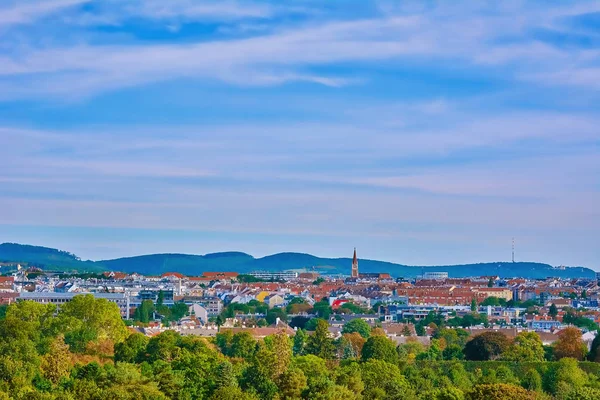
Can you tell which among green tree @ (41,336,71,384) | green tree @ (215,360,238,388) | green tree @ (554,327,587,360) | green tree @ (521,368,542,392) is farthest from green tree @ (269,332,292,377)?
green tree @ (554,327,587,360)

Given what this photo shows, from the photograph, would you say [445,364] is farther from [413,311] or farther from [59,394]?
[413,311]

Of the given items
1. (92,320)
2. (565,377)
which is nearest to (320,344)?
(92,320)

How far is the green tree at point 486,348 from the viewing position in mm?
58000

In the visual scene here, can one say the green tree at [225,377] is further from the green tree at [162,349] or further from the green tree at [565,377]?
the green tree at [565,377]

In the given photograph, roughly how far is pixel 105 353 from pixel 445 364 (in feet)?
47.4

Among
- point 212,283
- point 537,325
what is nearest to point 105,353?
point 537,325

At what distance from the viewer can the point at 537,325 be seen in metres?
98.1

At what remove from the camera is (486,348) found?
58.2 metres

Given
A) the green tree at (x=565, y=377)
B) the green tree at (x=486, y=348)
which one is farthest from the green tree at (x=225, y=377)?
the green tree at (x=486, y=348)

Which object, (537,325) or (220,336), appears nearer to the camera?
(220,336)

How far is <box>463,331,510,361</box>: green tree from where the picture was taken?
58000 millimetres

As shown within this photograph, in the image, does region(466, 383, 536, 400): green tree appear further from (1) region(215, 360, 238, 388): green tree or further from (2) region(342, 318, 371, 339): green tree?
(2) region(342, 318, 371, 339): green tree

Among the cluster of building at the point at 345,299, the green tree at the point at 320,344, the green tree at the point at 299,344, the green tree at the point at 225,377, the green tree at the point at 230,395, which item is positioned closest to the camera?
the green tree at the point at 230,395

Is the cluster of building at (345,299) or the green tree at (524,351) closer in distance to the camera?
the green tree at (524,351)
